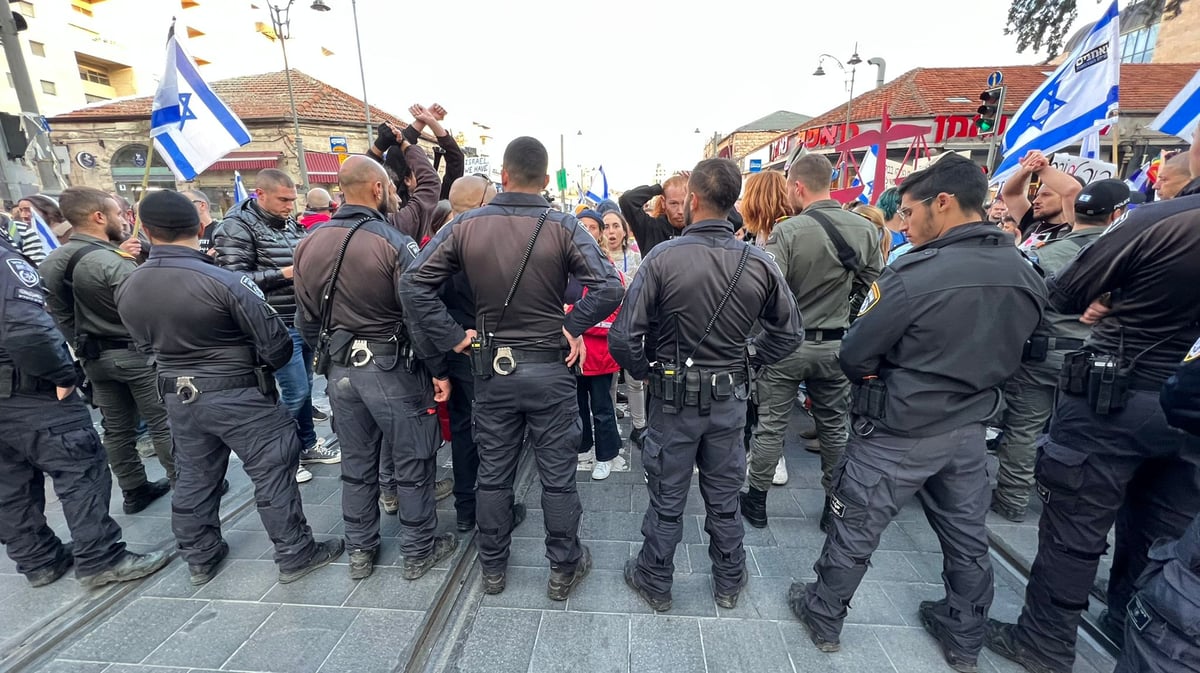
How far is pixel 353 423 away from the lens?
112 inches

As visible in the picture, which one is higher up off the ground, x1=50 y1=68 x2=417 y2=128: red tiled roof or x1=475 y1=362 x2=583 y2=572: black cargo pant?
x1=50 y1=68 x2=417 y2=128: red tiled roof

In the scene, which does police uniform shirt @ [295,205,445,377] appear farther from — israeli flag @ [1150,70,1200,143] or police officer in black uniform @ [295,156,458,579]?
israeli flag @ [1150,70,1200,143]

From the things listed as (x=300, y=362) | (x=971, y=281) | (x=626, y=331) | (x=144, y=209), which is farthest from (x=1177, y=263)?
(x=300, y=362)

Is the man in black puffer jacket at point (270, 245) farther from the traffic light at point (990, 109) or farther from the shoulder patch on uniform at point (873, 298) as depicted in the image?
the traffic light at point (990, 109)

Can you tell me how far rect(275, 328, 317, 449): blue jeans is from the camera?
4.16 m

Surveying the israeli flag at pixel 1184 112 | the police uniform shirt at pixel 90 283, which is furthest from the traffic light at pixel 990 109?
the police uniform shirt at pixel 90 283

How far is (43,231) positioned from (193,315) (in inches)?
168

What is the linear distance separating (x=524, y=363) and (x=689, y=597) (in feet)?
5.51

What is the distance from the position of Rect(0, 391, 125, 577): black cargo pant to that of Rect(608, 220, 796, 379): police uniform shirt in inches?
126

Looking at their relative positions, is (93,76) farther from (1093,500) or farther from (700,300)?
(1093,500)

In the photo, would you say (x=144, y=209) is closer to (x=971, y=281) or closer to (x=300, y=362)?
(x=300, y=362)

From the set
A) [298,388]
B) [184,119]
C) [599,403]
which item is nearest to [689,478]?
[599,403]

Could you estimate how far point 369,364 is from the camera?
2.76 metres

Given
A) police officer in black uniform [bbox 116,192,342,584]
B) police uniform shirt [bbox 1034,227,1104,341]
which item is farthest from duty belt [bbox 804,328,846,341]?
police officer in black uniform [bbox 116,192,342,584]
